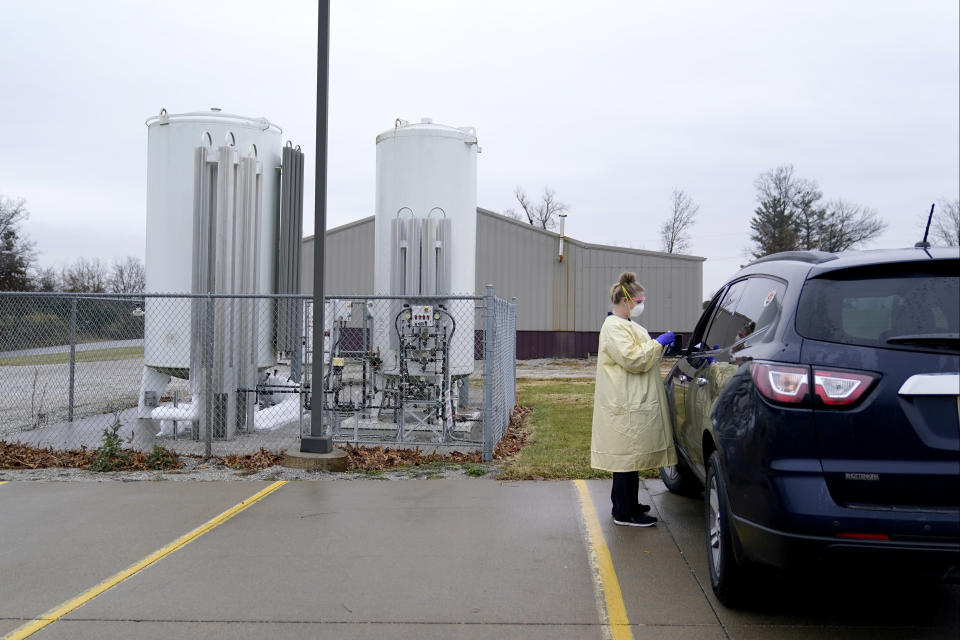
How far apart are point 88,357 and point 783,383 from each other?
12.6m

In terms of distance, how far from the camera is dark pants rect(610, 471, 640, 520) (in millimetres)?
5727

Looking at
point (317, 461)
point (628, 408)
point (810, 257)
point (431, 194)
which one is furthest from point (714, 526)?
point (431, 194)

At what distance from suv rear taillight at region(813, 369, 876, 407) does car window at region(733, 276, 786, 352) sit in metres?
0.40

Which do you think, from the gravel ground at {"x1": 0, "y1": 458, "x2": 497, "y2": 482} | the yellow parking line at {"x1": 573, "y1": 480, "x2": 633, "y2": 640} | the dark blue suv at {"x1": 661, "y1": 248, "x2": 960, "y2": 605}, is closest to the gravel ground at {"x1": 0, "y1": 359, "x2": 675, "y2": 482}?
the gravel ground at {"x1": 0, "y1": 458, "x2": 497, "y2": 482}

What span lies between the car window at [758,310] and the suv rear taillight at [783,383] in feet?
0.87

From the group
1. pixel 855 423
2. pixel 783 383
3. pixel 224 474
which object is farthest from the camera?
pixel 224 474

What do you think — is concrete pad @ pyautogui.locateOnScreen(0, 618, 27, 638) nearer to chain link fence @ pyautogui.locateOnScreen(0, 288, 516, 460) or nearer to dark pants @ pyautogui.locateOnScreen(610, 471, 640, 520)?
dark pants @ pyautogui.locateOnScreen(610, 471, 640, 520)

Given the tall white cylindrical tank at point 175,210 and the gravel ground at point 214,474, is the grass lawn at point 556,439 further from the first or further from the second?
the tall white cylindrical tank at point 175,210

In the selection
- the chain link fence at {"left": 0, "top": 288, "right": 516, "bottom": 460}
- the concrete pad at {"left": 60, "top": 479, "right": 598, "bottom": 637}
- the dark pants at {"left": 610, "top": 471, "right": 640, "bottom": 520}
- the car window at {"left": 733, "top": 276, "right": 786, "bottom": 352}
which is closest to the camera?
the car window at {"left": 733, "top": 276, "right": 786, "bottom": 352}

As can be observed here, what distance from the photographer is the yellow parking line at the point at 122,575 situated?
402 cm

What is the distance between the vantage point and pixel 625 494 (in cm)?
576

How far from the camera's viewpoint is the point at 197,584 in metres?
4.65

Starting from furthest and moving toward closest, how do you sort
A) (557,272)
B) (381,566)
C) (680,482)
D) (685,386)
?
(557,272) < (680,482) < (685,386) < (381,566)

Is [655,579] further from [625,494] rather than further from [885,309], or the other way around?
[885,309]
